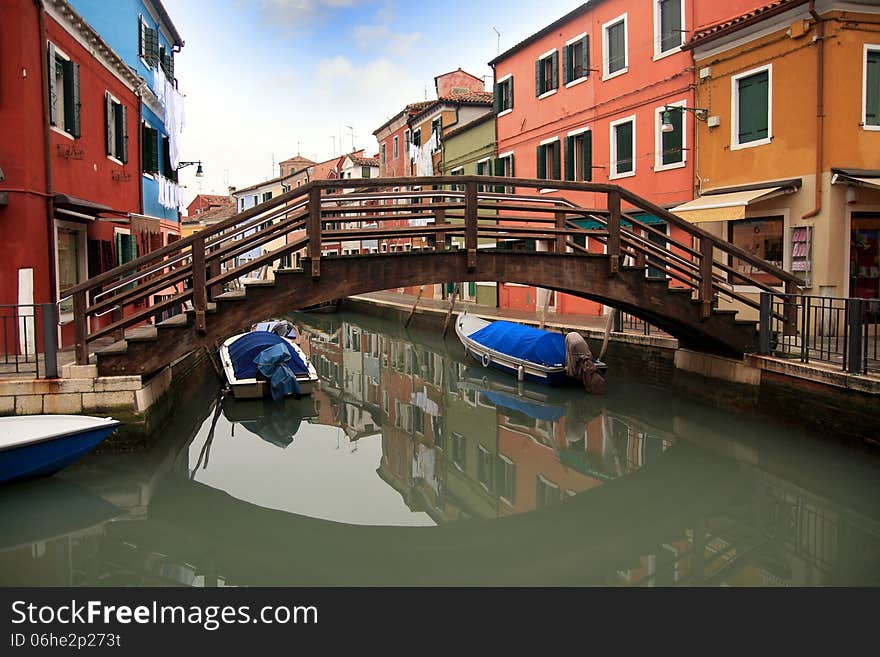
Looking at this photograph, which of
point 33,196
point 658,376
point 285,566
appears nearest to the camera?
point 285,566

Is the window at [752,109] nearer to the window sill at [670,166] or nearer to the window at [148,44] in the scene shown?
the window sill at [670,166]

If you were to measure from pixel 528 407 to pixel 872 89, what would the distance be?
26.6 ft

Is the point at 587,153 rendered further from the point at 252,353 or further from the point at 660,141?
the point at 252,353

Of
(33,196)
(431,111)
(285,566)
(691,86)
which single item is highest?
(431,111)

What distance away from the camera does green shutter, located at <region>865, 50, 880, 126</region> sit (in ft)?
44.4

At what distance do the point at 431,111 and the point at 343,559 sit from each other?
28.3 m

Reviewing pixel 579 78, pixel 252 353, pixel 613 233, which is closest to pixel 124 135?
pixel 252 353

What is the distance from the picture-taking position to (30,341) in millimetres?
10773

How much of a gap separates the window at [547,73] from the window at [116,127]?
39.6 ft

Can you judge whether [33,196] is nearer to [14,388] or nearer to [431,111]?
[14,388]

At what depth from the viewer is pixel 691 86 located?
1666 cm

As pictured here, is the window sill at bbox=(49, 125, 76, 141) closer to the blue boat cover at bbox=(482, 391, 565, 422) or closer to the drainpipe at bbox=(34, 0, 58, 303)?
the drainpipe at bbox=(34, 0, 58, 303)

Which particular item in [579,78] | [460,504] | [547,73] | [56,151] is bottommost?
[460,504]
